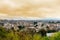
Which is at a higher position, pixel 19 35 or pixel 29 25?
pixel 29 25

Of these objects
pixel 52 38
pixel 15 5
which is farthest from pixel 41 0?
pixel 52 38

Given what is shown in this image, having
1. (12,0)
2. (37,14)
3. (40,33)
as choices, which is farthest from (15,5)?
(40,33)

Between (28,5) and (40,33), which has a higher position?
(28,5)

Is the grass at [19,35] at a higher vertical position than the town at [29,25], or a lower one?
lower

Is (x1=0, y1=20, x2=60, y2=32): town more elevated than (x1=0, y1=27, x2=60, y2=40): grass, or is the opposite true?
(x1=0, y1=20, x2=60, y2=32): town

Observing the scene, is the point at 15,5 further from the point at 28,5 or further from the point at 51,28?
the point at 51,28

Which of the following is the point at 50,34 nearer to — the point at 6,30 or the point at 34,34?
the point at 34,34

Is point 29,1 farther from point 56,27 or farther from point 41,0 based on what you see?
point 56,27

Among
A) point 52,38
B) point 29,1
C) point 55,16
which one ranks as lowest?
point 52,38

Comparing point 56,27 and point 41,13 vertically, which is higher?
point 41,13
